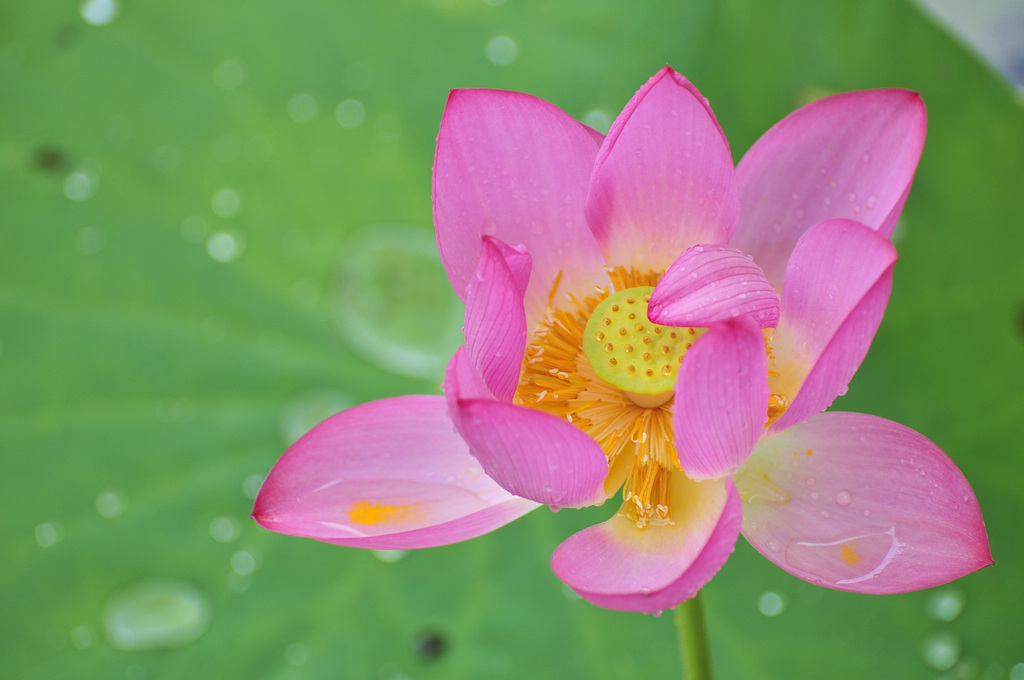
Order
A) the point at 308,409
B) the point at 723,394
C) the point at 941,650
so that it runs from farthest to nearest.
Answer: the point at 308,409 < the point at 941,650 < the point at 723,394

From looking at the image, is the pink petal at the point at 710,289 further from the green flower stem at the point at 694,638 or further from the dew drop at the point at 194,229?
the dew drop at the point at 194,229

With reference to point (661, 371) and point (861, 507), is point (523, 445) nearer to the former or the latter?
point (661, 371)

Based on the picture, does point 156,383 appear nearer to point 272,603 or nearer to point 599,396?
point 272,603

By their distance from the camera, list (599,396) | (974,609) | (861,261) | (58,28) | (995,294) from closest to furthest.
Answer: (861,261) < (599,396) < (974,609) < (995,294) < (58,28)

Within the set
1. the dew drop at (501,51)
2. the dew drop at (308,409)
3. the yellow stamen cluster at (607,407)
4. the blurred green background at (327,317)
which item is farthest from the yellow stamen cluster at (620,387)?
the dew drop at (501,51)

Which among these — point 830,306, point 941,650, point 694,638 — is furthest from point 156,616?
point 941,650

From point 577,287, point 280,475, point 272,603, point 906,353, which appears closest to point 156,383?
point 272,603
